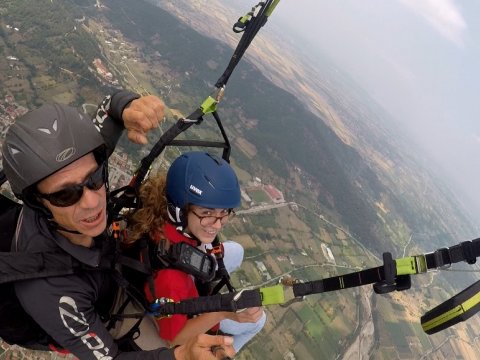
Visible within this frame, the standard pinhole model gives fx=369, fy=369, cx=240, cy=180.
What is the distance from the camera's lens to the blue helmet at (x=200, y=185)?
360cm

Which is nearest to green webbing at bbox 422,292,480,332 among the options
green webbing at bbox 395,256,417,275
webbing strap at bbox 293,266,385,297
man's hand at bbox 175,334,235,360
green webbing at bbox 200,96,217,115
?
green webbing at bbox 395,256,417,275

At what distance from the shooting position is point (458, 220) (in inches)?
4444

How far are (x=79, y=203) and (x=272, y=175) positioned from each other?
184 feet

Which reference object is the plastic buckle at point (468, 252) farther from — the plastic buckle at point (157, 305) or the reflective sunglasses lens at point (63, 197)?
the reflective sunglasses lens at point (63, 197)

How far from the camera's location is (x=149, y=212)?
3539mm

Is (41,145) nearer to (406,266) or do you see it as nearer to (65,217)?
(65,217)

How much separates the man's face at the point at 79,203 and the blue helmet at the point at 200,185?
1.08 m

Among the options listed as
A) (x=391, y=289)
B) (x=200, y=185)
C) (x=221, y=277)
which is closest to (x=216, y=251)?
(x=221, y=277)

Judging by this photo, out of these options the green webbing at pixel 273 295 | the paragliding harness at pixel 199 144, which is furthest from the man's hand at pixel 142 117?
the green webbing at pixel 273 295

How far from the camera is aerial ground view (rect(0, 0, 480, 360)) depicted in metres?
33.9

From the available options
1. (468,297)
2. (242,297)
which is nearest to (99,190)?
(242,297)

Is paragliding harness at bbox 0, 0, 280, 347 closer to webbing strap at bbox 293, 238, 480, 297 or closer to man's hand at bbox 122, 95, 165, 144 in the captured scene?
man's hand at bbox 122, 95, 165, 144

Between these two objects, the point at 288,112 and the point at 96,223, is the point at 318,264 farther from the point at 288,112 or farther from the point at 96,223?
the point at 288,112

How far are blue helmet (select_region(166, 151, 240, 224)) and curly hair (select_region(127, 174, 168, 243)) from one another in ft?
0.28
